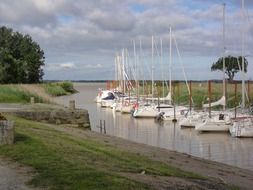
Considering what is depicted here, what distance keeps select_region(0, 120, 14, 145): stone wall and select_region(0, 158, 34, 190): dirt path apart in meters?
2.13

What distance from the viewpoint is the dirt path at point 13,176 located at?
458 inches

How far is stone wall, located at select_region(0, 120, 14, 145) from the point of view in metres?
16.7

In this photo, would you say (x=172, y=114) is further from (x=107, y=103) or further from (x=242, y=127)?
(x=107, y=103)

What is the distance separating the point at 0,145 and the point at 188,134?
3238cm

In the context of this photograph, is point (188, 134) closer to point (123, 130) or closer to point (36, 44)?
point (123, 130)

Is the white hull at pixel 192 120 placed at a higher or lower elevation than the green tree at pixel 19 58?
lower

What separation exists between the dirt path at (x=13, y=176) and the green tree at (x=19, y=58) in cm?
9845

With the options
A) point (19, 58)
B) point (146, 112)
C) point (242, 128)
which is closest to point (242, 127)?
point (242, 128)

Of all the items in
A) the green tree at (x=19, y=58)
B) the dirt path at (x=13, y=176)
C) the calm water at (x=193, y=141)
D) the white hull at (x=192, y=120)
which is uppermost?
the green tree at (x=19, y=58)

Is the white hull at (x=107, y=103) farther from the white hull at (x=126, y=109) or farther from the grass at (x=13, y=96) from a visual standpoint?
the grass at (x=13, y=96)

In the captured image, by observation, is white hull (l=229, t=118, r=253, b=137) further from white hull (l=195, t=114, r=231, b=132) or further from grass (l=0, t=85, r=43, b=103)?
grass (l=0, t=85, r=43, b=103)

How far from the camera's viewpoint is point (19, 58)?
125m

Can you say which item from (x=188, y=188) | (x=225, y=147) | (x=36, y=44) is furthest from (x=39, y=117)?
(x=36, y=44)

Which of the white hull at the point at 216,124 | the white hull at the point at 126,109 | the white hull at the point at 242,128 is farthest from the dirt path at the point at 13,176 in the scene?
the white hull at the point at 126,109
